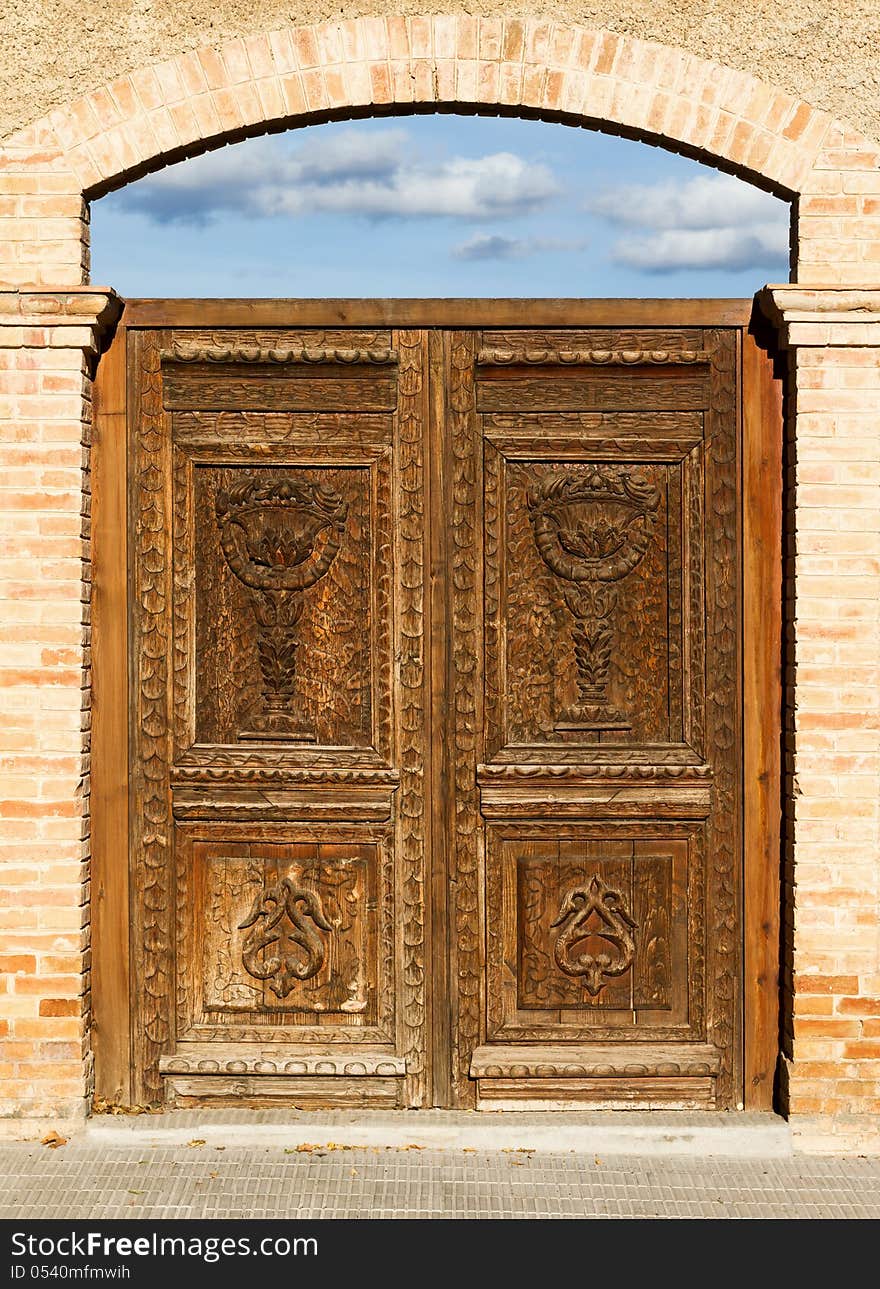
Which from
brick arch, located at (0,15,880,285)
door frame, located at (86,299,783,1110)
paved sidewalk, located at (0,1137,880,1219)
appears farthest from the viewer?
door frame, located at (86,299,783,1110)

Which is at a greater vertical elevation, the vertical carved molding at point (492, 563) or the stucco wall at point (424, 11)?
the stucco wall at point (424, 11)

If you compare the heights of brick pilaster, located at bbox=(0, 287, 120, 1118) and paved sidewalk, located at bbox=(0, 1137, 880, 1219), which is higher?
brick pilaster, located at bbox=(0, 287, 120, 1118)

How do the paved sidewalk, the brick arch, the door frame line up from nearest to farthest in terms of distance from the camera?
1. the paved sidewalk
2. the brick arch
3. the door frame

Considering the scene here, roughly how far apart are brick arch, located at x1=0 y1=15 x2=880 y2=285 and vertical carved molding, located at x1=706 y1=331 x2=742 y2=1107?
1.86 feet

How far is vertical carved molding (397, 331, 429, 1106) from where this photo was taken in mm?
4613

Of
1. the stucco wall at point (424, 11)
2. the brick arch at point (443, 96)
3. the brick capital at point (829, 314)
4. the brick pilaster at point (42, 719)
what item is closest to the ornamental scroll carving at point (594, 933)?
the brick pilaster at point (42, 719)

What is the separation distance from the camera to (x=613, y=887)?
184 inches

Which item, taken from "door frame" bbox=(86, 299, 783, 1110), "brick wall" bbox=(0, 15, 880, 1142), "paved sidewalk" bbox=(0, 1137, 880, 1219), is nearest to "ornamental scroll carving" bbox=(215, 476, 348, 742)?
"door frame" bbox=(86, 299, 783, 1110)

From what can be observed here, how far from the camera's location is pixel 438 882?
15.3ft

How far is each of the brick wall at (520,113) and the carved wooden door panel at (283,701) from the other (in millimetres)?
294

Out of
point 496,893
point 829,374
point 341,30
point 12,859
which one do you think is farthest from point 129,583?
point 829,374

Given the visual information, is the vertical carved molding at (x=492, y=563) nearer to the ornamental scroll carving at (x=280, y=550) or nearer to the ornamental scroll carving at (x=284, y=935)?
the ornamental scroll carving at (x=280, y=550)

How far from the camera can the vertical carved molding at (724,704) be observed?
4633 mm

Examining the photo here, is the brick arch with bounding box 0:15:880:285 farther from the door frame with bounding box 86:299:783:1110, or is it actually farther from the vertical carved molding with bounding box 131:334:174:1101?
the vertical carved molding with bounding box 131:334:174:1101
